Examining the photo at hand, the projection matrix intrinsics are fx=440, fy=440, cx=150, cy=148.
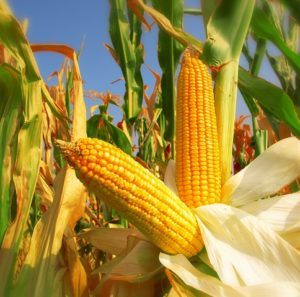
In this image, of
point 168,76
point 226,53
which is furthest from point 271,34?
point 168,76

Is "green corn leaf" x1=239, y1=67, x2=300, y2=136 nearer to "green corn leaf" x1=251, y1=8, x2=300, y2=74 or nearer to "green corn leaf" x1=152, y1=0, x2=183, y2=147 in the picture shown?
"green corn leaf" x1=251, y1=8, x2=300, y2=74

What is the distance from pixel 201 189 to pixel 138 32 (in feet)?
5.66

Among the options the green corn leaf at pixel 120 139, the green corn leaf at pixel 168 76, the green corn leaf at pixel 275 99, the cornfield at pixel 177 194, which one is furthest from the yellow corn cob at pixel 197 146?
the green corn leaf at pixel 120 139

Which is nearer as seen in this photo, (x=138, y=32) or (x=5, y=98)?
(x=5, y=98)

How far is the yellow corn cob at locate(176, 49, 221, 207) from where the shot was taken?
126cm

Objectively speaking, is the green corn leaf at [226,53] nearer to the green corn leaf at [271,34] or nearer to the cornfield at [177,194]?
the cornfield at [177,194]

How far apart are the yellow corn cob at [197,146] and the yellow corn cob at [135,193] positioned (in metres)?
0.09

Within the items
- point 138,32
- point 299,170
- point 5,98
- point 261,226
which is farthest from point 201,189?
point 138,32

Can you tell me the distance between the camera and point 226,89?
145 cm

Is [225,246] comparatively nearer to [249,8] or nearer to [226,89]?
[226,89]

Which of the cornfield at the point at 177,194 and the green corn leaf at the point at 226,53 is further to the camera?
the green corn leaf at the point at 226,53

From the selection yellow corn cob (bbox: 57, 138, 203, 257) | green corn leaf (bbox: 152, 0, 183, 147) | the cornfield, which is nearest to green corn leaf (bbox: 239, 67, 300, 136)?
the cornfield

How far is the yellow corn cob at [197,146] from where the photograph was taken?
1.26m

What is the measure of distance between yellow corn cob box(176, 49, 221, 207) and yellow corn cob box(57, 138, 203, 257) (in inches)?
3.5
